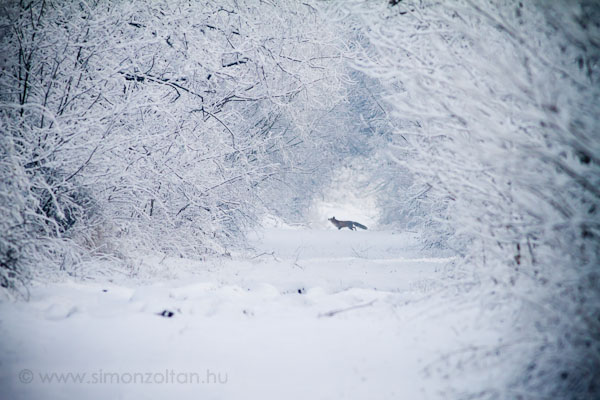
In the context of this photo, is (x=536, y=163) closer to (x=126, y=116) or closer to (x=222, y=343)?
(x=222, y=343)

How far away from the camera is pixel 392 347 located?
11.8 ft

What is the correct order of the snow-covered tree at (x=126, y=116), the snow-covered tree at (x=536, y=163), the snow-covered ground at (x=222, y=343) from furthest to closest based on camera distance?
the snow-covered tree at (x=126, y=116)
the snow-covered ground at (x=222, y=343)
the snow-covered tree at (x=536, y=163)

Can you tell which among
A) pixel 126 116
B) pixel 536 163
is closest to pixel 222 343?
pixel 536 163

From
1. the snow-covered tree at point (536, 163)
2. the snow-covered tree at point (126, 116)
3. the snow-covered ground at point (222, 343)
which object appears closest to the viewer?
the snow-covered tree at point (536, 163)

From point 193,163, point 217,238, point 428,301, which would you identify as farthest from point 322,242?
point 428,301

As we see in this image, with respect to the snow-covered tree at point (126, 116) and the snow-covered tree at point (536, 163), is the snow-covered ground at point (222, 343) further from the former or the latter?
the snow-covered tree at point (126, 116)

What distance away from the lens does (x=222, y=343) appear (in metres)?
3.58

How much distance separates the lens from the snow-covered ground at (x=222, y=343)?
308cm

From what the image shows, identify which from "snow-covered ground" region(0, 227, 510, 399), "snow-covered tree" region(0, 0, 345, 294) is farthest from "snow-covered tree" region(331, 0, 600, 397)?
"snow-covered tree" region(0, 0, 345, 294)

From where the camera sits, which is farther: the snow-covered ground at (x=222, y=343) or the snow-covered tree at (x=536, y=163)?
the snow-covered ground at (x=222, y=343)

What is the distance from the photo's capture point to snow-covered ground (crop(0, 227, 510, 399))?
3.08m

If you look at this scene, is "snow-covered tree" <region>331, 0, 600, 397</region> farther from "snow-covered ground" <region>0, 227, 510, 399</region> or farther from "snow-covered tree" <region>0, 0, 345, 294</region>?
"snow-covered tree" <region>0, 0, 345, 294</region>

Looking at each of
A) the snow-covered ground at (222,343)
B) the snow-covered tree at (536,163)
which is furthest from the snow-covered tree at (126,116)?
the snow-covered tree at (536,163)

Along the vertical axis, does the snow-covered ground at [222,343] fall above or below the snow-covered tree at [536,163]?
below
